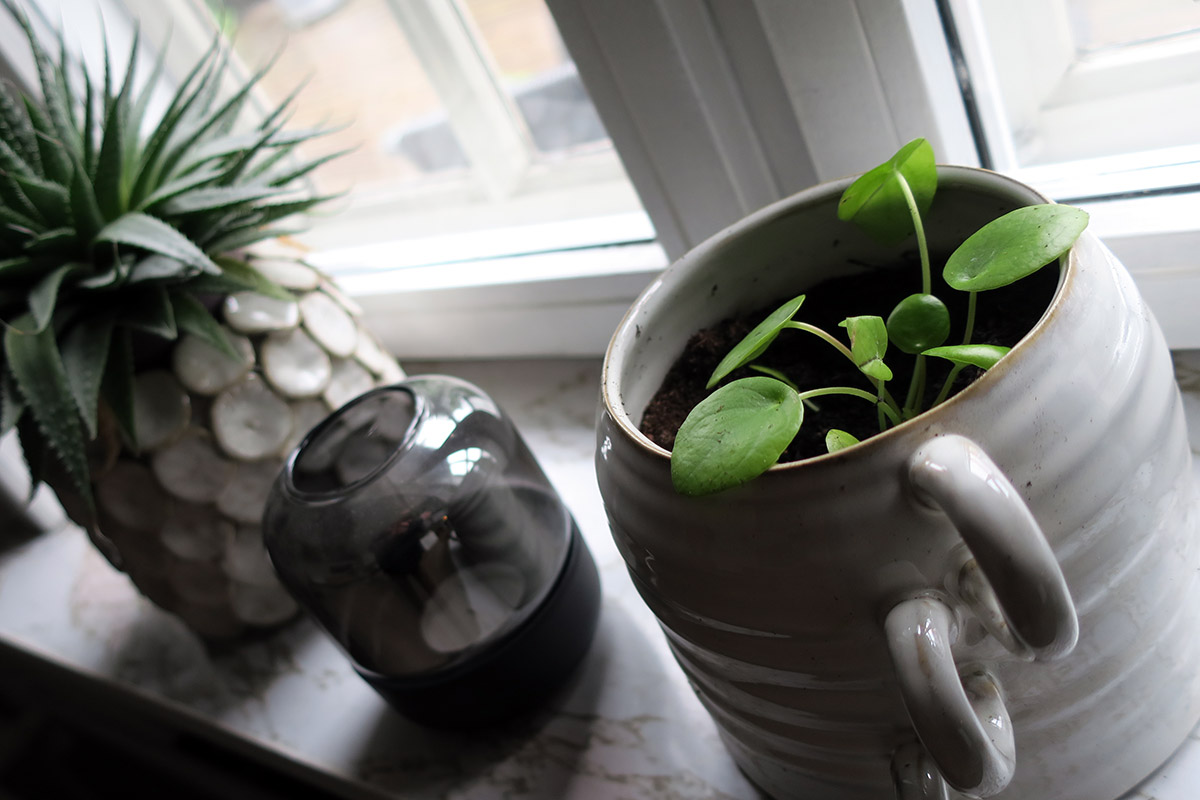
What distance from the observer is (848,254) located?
15.8 inches

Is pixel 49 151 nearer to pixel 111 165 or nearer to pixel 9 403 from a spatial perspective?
pixel 111 165

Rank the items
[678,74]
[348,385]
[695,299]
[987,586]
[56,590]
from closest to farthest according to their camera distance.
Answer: [987,586]
[695,299]
[678,74]
[348,385]
[56,590]

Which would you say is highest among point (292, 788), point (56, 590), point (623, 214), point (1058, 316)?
point (1058, 316)

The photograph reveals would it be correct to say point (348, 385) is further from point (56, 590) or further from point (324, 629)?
point (56, 590)

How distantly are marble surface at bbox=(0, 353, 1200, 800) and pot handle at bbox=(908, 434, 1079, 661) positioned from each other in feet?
0.66

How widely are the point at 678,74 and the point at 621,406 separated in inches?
10.6

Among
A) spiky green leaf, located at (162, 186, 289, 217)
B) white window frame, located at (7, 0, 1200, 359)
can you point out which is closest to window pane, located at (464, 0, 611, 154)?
white window frame, located at (7, 0, 1200, 359)

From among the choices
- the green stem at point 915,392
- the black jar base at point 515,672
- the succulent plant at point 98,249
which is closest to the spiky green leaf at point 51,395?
the succulent plant at point 98,249

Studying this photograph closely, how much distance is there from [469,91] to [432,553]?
1.49ft

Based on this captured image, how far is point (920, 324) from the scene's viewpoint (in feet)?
1.03

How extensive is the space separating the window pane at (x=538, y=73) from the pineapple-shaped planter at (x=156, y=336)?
8.2 inches

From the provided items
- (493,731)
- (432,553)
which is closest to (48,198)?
(432,553)

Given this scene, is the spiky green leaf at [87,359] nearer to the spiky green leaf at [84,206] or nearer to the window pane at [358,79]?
the spiky green leaf at [84,206]

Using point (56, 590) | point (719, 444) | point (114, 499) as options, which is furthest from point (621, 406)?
point (56, 590)
